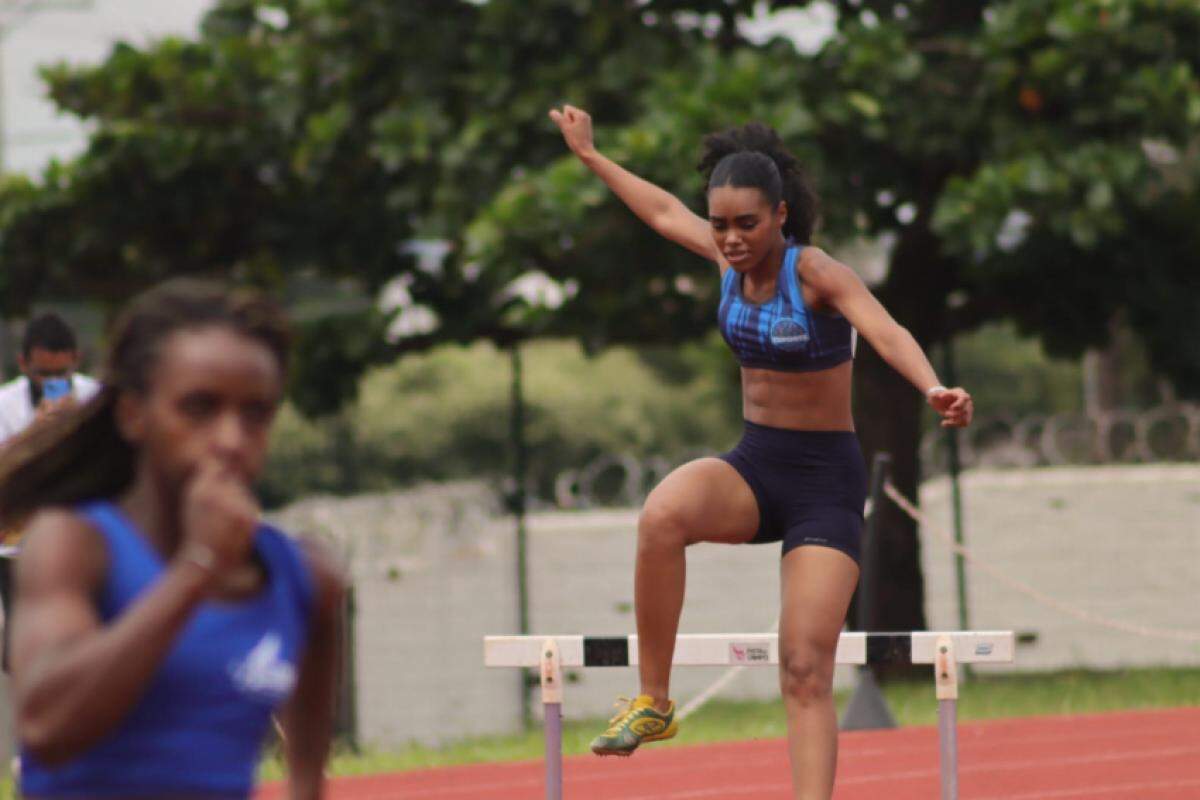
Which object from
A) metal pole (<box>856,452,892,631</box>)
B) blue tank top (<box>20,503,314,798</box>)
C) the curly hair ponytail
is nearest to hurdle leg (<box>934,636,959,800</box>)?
the curly hair ponytail

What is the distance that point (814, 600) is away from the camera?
515cm

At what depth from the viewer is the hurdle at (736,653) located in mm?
5648

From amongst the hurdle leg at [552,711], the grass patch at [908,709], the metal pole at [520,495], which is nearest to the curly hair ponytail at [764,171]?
the hurdle leg at [552,711]

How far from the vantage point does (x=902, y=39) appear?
36.4ft

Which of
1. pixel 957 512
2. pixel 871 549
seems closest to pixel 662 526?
pixel 871 549

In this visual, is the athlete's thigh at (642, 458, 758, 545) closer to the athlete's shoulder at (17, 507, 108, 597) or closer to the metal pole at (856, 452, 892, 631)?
the athlete's shoulder at (17, 507, 108, 597)

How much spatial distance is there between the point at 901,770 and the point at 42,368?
3.77 metres

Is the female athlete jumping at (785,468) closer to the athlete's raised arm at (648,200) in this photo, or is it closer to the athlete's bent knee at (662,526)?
the athlete's bent knee at (662,526)

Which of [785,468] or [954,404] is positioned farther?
[785,468]

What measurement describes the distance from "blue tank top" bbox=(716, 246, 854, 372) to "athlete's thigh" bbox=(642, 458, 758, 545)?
0.33 meters

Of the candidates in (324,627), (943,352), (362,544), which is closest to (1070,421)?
(943,352)

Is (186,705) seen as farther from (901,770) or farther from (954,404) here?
(901,770)

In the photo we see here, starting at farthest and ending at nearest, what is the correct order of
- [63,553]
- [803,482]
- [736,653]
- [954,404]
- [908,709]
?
[908,709] < [736,653] < [803,482] < [954,404] < [63,553]

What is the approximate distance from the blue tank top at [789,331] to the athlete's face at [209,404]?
303 cm
